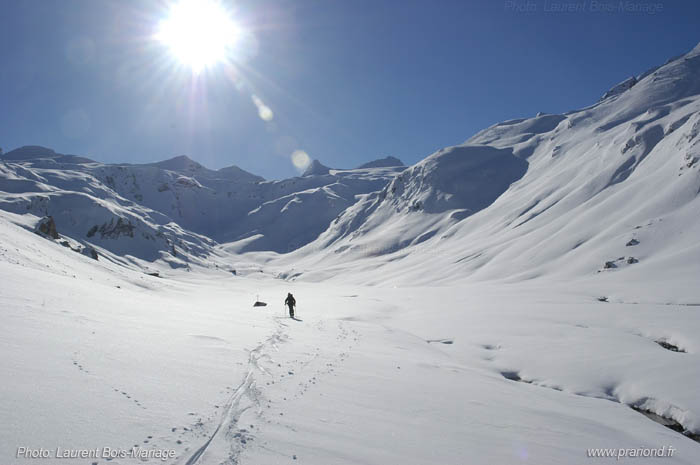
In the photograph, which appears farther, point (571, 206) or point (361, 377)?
point (571, 206)

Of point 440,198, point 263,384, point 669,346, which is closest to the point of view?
point 263,384

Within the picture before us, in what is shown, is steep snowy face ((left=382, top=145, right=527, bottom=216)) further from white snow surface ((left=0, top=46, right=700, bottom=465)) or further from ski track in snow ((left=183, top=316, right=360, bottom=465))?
ski track in snow ((left=183, top=316, right=360, bottom=465))

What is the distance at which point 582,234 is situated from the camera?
62.2m

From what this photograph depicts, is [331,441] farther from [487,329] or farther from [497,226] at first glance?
[497,226]

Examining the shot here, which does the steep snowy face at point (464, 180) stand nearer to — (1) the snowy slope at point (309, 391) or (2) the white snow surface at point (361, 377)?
(2) the white snow surface at point (361, 377)

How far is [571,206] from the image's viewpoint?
82688 mm

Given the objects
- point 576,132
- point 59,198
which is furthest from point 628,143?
point 59,198

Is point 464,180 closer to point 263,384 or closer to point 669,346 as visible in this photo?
point 669,346

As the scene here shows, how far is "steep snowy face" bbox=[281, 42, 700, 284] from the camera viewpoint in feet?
170

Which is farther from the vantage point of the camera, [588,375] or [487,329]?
[487,329]

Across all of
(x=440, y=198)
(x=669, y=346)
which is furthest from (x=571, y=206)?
(x=440, y=198)

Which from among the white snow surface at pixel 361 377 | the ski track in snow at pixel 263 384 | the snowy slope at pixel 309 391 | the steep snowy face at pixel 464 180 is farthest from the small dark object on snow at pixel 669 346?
the steep snowy face at pixel 464 180

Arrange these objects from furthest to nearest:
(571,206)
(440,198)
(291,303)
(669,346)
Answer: (440,198)
(571,206)
(291,303)
(669,346)

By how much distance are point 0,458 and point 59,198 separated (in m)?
Result: 198
